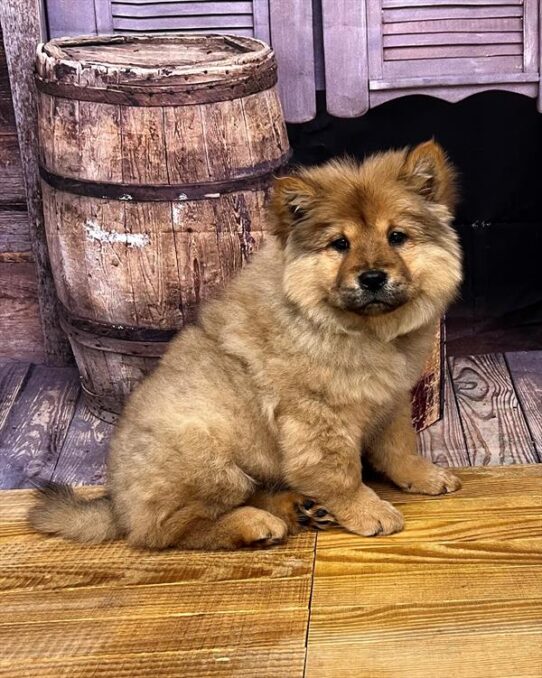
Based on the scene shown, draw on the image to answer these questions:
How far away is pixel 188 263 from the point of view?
13.3 ft

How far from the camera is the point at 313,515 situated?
3484 mm

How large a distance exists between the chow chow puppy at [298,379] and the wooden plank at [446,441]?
2.05 ft

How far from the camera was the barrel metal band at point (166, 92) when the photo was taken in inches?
151

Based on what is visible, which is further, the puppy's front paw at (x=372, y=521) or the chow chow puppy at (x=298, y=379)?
the puppy's front paw at (x=372, y=521)

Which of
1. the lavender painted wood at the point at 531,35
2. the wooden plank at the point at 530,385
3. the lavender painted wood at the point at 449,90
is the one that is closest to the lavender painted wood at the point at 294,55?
the lavender painted wood at the point at 449,90

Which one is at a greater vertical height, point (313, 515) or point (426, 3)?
point (426, 3)

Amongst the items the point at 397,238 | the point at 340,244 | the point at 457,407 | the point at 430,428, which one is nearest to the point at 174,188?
the point at 340,244

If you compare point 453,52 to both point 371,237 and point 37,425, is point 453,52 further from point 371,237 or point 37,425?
point 37,425

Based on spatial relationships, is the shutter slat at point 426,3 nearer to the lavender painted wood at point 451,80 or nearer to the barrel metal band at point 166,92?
the lavender painted wood at point 451,80

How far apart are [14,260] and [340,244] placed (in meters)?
2.33

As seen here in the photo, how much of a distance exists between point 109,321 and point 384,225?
4.74 feet

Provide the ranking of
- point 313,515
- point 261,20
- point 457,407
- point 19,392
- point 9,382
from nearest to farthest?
point 313,515 → point 261,20 → point 457,407 → point 19,392 → point 9,382

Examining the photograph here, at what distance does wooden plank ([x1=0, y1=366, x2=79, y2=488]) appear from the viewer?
13.9 feet

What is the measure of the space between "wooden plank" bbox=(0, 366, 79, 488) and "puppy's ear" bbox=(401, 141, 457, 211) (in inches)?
74.9
